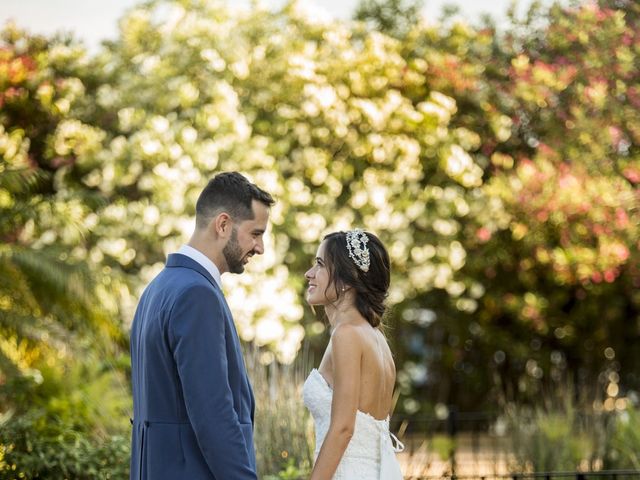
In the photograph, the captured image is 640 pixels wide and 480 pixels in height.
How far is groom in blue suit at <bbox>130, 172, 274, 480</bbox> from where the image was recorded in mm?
3236

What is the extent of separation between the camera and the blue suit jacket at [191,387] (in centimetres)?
323

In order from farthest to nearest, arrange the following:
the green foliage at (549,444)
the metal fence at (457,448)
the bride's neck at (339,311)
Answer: the metal fence at (457,448)
the green foliage at (549,444)
the bride's neck at (339,311)

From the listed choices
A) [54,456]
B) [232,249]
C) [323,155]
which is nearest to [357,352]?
[232,249]

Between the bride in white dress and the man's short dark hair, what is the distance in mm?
685

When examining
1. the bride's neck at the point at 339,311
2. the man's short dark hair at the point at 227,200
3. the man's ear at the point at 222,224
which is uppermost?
the man's short dark hair at the point at 227,200

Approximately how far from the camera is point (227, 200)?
3.53 meters

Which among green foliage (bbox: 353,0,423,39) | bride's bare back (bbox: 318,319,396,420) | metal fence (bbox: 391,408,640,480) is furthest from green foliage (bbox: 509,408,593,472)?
green foliage (bbox: 353,0,423,39)

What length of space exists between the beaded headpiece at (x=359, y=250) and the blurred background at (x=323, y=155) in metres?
5.61

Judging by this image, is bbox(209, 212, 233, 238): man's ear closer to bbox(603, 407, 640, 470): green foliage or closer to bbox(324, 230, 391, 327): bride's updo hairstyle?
bbox(324, 230, 391, 327): bride's updo hairstyle

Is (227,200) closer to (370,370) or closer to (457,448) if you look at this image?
(370,370)

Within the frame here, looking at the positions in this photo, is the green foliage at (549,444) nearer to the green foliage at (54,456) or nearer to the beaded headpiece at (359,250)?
the green foliage at (54,456)

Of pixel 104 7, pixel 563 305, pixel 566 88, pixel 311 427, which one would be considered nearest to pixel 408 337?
pixel 563 305

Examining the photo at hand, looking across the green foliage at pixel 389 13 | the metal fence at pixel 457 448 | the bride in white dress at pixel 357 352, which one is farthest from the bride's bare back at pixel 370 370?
the green foliage at pixel 389 13

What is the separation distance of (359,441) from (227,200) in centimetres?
113
